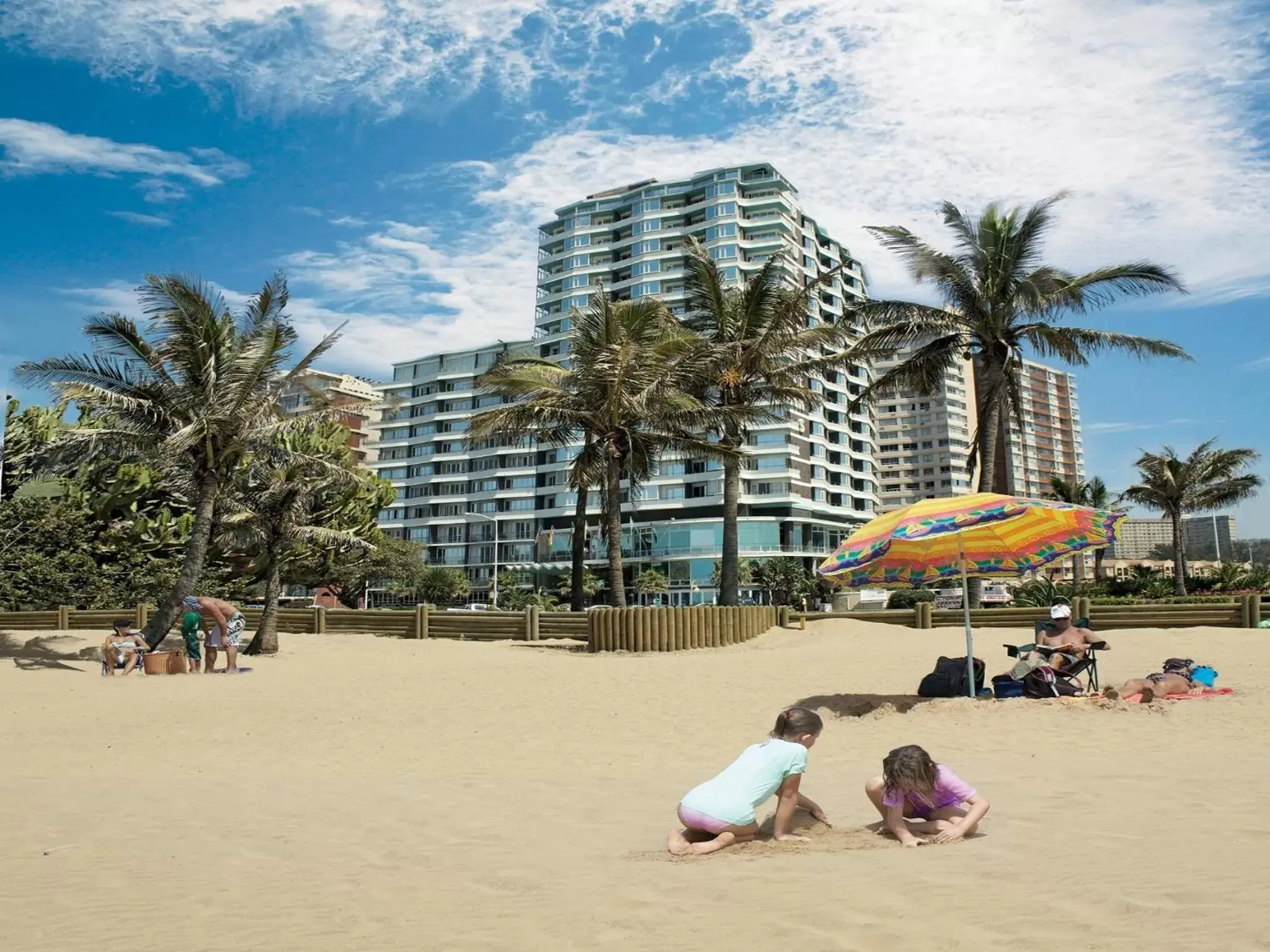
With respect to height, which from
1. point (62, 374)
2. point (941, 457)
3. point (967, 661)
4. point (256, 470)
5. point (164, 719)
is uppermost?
point (941, 457)

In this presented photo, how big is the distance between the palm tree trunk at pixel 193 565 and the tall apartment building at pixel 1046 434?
433 ft

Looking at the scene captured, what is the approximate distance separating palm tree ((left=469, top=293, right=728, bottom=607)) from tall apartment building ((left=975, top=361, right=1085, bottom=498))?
125 m

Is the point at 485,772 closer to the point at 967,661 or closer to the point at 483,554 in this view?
the point at 967,661

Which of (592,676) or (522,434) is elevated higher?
(522,434)

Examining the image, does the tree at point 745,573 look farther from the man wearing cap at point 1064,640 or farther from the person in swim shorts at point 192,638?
the man wearing cap at point 1064,640

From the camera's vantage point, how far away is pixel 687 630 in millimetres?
20750

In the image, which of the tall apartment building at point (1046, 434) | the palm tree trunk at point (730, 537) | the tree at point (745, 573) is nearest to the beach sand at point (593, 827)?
the palm tree trunk at point (730, 537)

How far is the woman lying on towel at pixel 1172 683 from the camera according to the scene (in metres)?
10.3

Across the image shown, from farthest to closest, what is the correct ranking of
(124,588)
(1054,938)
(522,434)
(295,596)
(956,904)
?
(295,596) < (124,588) < (522,434) < (956,904) < (1054,938)

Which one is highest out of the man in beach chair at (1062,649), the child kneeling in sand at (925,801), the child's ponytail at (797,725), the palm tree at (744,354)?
the palm tree at (744,354)

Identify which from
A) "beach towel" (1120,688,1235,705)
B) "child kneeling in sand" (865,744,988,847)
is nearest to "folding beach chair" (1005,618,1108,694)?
"beach towel" (1120,688,1235,705)

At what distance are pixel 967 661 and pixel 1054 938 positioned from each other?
7.99 meters

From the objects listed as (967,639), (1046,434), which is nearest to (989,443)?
(967,639)

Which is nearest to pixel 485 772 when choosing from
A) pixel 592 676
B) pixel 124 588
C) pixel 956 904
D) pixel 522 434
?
pixel 956 904
